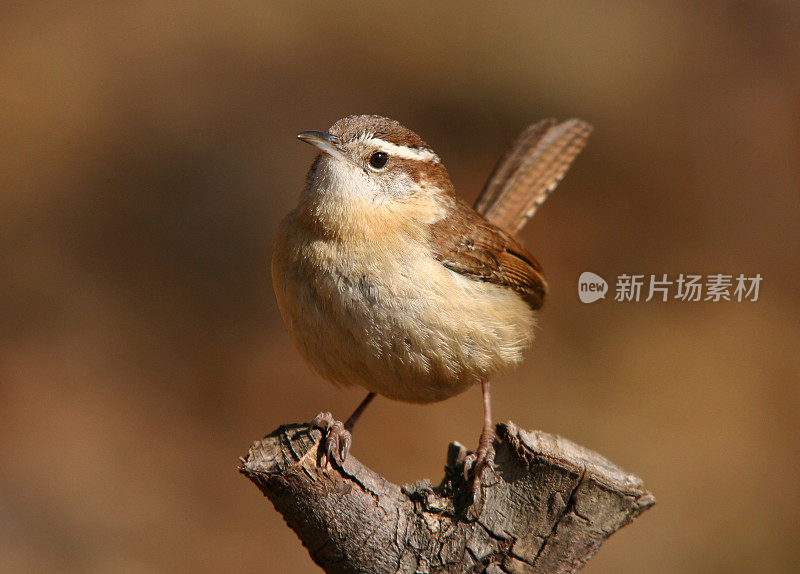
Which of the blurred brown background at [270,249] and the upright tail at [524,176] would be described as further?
the blurred brown background at [270,249]

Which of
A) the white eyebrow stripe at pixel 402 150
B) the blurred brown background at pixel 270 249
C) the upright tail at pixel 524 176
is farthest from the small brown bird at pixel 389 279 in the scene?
the blurred brown background at pixel 270 249

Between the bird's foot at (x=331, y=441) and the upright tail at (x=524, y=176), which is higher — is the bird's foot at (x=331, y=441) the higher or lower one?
the lower one

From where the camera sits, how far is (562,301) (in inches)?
243

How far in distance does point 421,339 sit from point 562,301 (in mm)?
3486

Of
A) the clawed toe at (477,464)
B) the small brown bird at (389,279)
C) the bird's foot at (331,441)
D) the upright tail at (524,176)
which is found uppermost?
the upright tail at (524,176)

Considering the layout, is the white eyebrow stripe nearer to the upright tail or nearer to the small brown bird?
the small brown bird

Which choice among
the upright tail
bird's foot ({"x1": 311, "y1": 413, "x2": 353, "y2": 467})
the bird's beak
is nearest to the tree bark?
bird's foot ({"x1": 311, "y1": 413, "x2": 353, "y2": 467})

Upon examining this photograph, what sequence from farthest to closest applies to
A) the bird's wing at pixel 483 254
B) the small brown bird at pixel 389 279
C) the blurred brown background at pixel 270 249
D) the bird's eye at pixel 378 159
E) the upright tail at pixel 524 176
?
1. the blurred brown background at pixel 270 249
2. the upright tail at pixel 524 176
3. the bird's wing at pixel 483 254
4. the bird's eye at pixel 378 159
5. the small brown bird at pixel 389 279

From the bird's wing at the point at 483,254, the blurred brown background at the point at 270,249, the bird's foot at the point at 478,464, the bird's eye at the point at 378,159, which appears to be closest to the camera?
the bird's foot at the point at 478,464

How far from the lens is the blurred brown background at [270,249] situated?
5.30 m

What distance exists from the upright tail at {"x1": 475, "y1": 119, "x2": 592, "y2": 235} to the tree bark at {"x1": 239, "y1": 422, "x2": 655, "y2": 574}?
1837 mm

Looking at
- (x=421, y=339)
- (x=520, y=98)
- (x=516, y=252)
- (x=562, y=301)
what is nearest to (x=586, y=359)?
(x=562, y=301)

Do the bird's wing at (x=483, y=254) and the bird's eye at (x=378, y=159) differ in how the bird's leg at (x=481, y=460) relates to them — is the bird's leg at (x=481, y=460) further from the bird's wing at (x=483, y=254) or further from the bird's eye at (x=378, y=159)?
the bird's eye at (x=378, y=159)

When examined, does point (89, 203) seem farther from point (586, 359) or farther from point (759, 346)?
point (759, 346)
